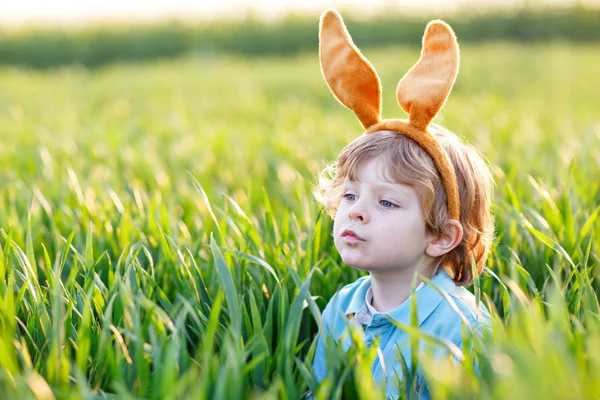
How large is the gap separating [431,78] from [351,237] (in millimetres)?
336

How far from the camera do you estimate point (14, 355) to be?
48.3 inches

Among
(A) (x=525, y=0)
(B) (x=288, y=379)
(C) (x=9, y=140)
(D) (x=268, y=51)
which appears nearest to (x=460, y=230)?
(B) (x=288, y=379)

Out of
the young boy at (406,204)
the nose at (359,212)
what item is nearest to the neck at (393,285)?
the young boy at (406,204)

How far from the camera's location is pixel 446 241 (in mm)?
1438

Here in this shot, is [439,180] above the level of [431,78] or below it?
below

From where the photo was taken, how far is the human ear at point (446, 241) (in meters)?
1.43

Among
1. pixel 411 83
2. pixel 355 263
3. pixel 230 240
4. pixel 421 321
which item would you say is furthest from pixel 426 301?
pixel 230 240

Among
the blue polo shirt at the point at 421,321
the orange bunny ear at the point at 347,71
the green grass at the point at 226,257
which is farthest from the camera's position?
the orange bunny ear at the point at 347,71

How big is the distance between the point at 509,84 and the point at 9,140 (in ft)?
18.7

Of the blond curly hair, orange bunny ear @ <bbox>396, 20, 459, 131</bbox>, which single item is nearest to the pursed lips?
the blond curly hair

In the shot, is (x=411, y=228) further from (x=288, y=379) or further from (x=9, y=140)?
(x=9, y=140)

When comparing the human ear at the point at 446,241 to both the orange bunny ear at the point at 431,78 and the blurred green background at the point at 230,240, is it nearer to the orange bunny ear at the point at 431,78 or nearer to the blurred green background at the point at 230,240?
the blurred green background at the point at 230,240

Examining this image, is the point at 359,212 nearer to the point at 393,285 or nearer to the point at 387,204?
the point at 387,204

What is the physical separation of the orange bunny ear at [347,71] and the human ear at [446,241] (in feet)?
0.89
